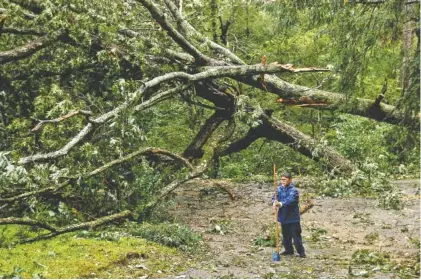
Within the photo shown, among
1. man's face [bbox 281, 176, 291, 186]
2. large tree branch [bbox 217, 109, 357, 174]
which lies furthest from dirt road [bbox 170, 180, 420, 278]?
man's face [bbox 281, 176, 291, 186]

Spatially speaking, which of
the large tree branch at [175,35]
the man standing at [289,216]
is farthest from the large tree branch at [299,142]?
the man standing at [289,216]

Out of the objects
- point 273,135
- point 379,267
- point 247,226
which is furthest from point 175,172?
point 379,267

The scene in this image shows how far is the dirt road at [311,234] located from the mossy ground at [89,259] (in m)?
0.44

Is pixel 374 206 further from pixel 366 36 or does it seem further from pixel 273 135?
pixel 366 36

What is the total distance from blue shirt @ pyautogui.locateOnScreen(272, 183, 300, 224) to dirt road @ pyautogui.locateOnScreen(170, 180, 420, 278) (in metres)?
0.59

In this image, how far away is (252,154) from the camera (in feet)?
63.4

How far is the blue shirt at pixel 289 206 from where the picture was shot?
848 centimetres

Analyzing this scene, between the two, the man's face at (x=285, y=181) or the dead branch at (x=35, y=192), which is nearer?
the dead branch at (x=35, y=192)

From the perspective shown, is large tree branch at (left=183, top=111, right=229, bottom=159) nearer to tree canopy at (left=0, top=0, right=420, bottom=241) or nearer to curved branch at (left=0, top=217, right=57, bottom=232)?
tree canopy at (left=0, top=0, right=420, bottom=241)

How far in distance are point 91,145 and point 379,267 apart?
15.3 feet

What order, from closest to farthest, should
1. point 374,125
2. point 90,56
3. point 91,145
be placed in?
point 91,145 < point 90,56 < point 374,125

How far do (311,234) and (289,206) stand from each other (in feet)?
4.75

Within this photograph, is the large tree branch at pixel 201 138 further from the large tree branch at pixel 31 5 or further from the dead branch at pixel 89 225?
the large tree branch at pixel 31 5

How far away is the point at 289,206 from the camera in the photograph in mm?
8562
